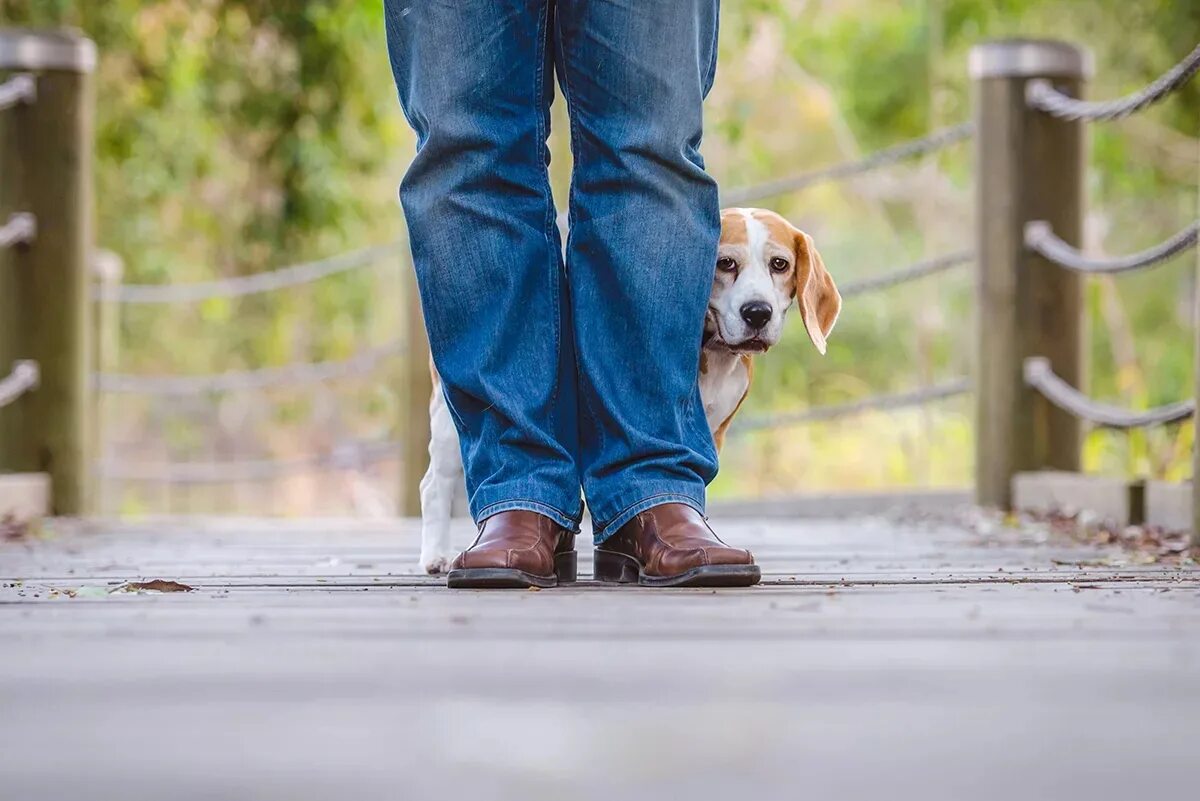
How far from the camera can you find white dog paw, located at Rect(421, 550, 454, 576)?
2240 mm

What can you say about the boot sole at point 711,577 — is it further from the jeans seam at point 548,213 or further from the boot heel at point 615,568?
the jeans seam at point 548,213

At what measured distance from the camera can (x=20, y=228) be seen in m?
3.52

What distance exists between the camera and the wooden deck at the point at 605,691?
30.8 inches

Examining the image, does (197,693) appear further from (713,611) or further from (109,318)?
(109,318)

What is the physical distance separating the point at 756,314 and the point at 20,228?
1.91m

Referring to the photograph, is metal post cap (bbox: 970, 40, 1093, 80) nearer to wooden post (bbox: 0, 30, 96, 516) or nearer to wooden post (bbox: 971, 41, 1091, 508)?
wooden post (bbox: 971, 41, 1091, 508)

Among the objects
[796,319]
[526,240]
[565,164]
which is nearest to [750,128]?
[796,319]

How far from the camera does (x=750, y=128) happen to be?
10.2 metres

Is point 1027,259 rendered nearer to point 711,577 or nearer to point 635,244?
point 635,244

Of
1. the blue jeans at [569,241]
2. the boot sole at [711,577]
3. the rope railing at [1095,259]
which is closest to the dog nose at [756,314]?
the blue jeans at [569,241]

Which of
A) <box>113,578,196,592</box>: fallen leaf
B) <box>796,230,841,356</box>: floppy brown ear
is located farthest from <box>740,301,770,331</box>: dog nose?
<box>113,578,196,592</box>: fallen leaf

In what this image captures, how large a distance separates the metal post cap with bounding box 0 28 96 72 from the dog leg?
5.58 feet

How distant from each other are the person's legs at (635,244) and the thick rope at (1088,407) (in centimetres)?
98

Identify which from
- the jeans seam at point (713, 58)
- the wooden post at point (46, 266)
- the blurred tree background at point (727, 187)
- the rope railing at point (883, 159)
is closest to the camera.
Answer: the jeans seam at point (713, 58)
